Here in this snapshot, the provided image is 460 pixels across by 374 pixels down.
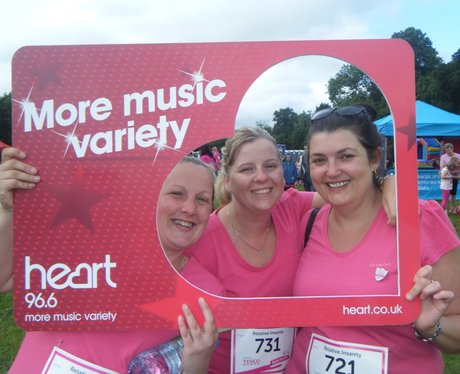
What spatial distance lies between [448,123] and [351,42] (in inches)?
416

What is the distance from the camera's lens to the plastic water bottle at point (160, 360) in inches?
58.5

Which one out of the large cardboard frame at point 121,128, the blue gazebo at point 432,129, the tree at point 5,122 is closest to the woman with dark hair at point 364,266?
the large cardboard frame at point 121,128

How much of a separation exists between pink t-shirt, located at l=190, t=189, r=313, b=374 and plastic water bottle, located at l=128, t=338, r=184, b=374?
0.37 meters

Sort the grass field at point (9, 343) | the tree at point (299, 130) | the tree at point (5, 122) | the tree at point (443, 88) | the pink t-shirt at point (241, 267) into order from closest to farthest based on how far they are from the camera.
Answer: the pink t-shirt at point (241, 267) < the tree at point (299, 130) < the grass field at point (9, 343) < the tree at point (443, 88) < the tree at point (5, 122)

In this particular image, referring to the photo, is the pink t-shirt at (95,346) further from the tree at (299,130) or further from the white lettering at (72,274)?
the tree at (299,130)

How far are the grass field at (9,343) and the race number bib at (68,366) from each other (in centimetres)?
222

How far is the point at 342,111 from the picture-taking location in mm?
1707

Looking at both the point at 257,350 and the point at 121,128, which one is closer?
the point at 121,128

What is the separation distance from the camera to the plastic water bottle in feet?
4.87

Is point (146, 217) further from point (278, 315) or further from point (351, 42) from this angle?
point (351, 42)

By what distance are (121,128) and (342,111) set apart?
902mm

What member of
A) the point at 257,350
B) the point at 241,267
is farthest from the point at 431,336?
the point at 241,267

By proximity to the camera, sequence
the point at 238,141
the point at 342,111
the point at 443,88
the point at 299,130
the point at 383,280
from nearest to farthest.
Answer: the point at 383,280 < the point at 342,111 < the point at 238,141 < the point at 299,130 < the point at 443,88

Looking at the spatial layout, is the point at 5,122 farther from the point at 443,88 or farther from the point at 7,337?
the point at 443,88
